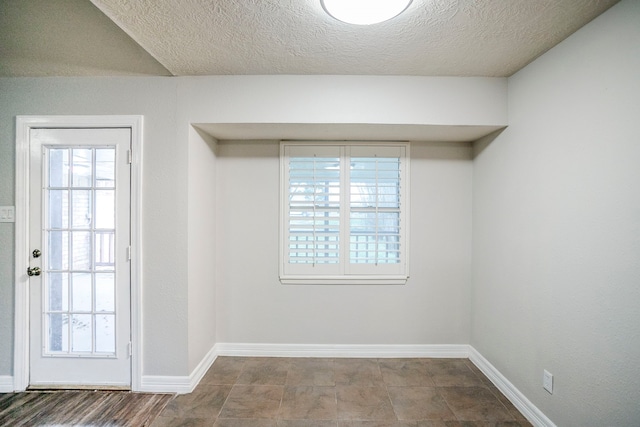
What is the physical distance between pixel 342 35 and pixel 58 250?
2.66m

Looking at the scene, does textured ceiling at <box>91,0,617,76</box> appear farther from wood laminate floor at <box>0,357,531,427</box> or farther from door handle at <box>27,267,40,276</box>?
wood laminate floor at <box>0,357,531,427</box>

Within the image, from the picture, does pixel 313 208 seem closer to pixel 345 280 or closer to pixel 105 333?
pixel 345 280

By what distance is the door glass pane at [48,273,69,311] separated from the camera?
231 centimetres

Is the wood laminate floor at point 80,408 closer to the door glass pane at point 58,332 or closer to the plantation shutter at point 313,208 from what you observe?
the door glass pane at point 58,332

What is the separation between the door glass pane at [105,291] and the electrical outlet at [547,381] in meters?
3.14

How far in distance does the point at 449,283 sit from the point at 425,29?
2.25 m

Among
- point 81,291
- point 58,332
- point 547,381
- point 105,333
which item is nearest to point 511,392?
point 547,381

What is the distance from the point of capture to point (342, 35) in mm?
1762

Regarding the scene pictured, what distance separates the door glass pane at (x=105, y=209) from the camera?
2309 mm

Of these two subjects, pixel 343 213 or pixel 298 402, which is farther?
pixel 343 213

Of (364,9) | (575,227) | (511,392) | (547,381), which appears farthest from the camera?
(511,392)

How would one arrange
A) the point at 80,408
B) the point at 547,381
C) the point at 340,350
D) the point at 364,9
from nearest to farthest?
the point at 364,9
the point at 547,381
the point at 80,408
the point at 340,350

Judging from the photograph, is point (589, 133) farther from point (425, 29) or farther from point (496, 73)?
point (425, 29)

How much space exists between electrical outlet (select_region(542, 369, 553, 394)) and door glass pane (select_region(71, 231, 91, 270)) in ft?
11.1
